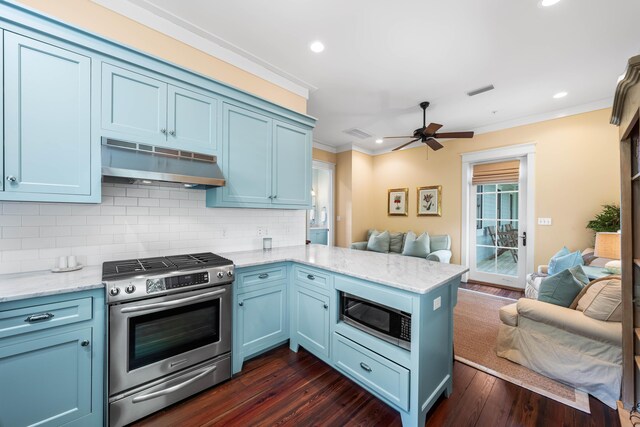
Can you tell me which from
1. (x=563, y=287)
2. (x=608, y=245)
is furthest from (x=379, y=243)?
(x=563, y=287)

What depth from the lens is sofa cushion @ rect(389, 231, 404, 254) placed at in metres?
5.45

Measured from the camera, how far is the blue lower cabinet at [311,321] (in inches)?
83.6

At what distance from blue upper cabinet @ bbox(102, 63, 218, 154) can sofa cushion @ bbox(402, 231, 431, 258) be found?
13.3ft

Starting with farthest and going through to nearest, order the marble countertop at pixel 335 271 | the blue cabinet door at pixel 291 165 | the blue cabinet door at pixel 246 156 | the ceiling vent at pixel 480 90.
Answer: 1. the ceiling vent at pixel 480 90
2. the blue cabinet door at pixel 291 165
3. the blue cabinet door at pixel 246 156
4. the marble countertop at pixel 335 271

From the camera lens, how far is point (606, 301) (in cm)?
183

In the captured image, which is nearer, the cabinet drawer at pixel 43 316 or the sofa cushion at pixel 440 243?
the cabinet drawer at pixel 43 316

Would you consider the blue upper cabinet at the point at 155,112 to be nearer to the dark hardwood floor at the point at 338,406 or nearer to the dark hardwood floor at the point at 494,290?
the dark hardwood floor at the point at 338,406

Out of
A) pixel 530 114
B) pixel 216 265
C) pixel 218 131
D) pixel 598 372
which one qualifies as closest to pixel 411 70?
pixel 218 131

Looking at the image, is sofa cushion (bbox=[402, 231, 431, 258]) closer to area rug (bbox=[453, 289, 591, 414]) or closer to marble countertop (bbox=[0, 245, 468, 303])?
area rug (bbox=[453, 289, 591, 414])

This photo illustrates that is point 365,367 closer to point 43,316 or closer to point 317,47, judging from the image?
point 43,316

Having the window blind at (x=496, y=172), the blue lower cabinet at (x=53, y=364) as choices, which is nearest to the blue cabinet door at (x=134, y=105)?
the blue lower cabinet at (x=53, y=364)

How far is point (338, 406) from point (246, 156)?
89.5 inches

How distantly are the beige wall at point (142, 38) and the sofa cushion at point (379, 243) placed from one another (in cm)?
364

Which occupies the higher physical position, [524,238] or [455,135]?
[455,135]
